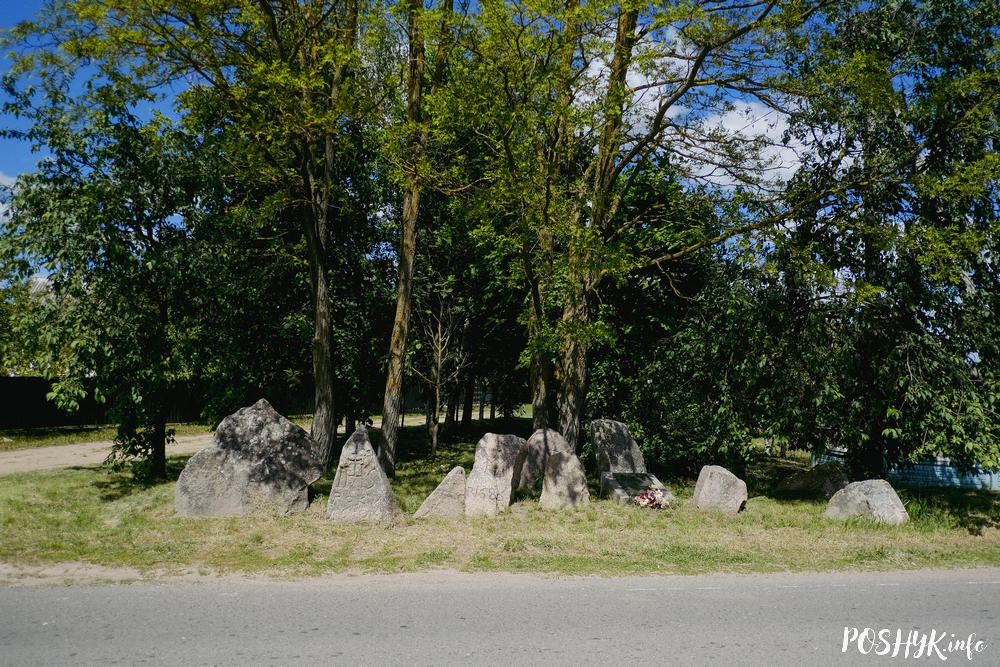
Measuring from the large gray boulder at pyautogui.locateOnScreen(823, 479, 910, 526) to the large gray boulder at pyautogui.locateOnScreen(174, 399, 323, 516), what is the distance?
27.5ft

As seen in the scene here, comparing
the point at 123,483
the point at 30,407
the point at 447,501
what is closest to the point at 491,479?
the point at 447,501

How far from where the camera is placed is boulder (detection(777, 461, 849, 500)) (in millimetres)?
12461

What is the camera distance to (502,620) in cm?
571

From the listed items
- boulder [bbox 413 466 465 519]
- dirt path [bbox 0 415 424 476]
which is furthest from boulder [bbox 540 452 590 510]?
dirt path [bbox 0 415 424 476]

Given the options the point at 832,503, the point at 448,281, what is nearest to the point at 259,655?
the point at 832,503

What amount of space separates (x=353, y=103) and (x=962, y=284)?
1100 cm

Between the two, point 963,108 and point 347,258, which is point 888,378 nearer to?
point 963,108

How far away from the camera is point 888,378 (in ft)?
36.6

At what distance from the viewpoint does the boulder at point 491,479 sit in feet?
33.9

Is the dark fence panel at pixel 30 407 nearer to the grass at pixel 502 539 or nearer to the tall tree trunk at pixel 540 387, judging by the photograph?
the grass at pixel 502 539

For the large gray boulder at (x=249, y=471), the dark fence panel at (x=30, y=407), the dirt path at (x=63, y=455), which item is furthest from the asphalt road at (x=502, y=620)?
the dark fence panel at (x=30, y=407)

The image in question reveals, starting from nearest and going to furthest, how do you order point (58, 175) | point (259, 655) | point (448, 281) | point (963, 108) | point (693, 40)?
point (259, 655), point (693, 40), point (963, 108), point (58, 175), point (448, 281)

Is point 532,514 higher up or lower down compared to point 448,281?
lower down

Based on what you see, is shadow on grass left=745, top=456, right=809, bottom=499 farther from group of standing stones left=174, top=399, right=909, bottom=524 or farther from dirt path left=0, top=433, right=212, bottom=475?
dirt path left=0, top=433, right=212, bottom=475
